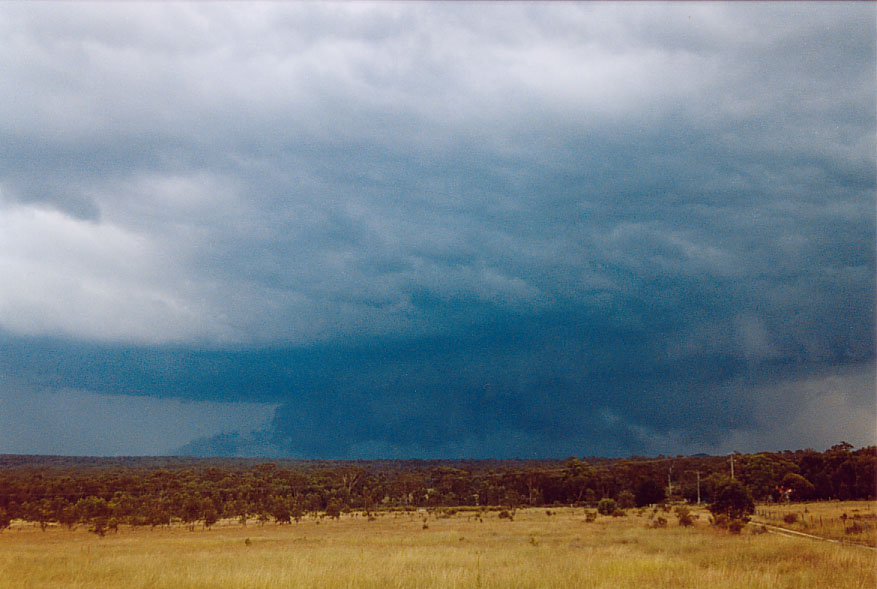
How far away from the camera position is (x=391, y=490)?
3903 inches

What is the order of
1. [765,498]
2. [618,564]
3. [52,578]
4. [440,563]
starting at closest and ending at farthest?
[52,578] → [618,564] → [440,563] → [765,498]

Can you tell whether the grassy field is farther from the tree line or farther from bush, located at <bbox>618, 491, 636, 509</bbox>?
bush, located at <bbox>618, 491, 636, 509</bbox>

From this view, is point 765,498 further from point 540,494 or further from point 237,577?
point 237,577

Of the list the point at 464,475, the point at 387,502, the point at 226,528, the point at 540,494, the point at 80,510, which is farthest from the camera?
the point at 464,475

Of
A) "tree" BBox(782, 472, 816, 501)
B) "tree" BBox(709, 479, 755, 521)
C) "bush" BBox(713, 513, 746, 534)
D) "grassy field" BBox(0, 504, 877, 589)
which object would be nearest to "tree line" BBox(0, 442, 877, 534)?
"tree" BBox(782, 472, 816, 501)

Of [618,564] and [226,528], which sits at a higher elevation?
[618,564]

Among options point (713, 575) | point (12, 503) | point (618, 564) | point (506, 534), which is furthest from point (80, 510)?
point (713, 575)

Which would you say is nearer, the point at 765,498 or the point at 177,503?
the point at 177,503

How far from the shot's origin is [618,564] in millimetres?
21453

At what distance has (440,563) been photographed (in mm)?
22875

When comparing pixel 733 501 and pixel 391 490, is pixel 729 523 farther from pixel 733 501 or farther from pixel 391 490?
pixel 391 490

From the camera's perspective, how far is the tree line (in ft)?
184

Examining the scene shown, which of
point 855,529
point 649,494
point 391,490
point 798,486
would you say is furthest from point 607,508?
point 391,490

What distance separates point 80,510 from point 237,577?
43.3m
